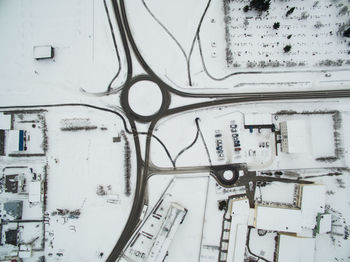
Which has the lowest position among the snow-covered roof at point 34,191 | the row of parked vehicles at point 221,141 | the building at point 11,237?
the building at point 11,237

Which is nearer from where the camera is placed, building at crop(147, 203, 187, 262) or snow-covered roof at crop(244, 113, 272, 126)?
building at crop(147, 203, 187, 262)

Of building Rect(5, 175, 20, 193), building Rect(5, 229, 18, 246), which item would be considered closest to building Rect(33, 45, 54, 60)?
building Rect(5, 175, 20, 193)

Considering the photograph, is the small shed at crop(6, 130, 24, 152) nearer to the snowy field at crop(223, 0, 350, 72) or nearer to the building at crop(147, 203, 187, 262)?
the building at crop(147, 203, 187, 262)

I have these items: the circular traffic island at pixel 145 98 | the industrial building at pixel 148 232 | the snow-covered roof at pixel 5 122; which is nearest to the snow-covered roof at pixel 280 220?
the industrial building at pixel 148 232

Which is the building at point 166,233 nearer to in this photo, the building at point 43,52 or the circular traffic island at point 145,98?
the circular traffic island at point 145,98

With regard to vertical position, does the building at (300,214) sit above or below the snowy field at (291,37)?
below

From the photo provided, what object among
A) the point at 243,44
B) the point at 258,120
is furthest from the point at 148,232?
the point at 243,44
